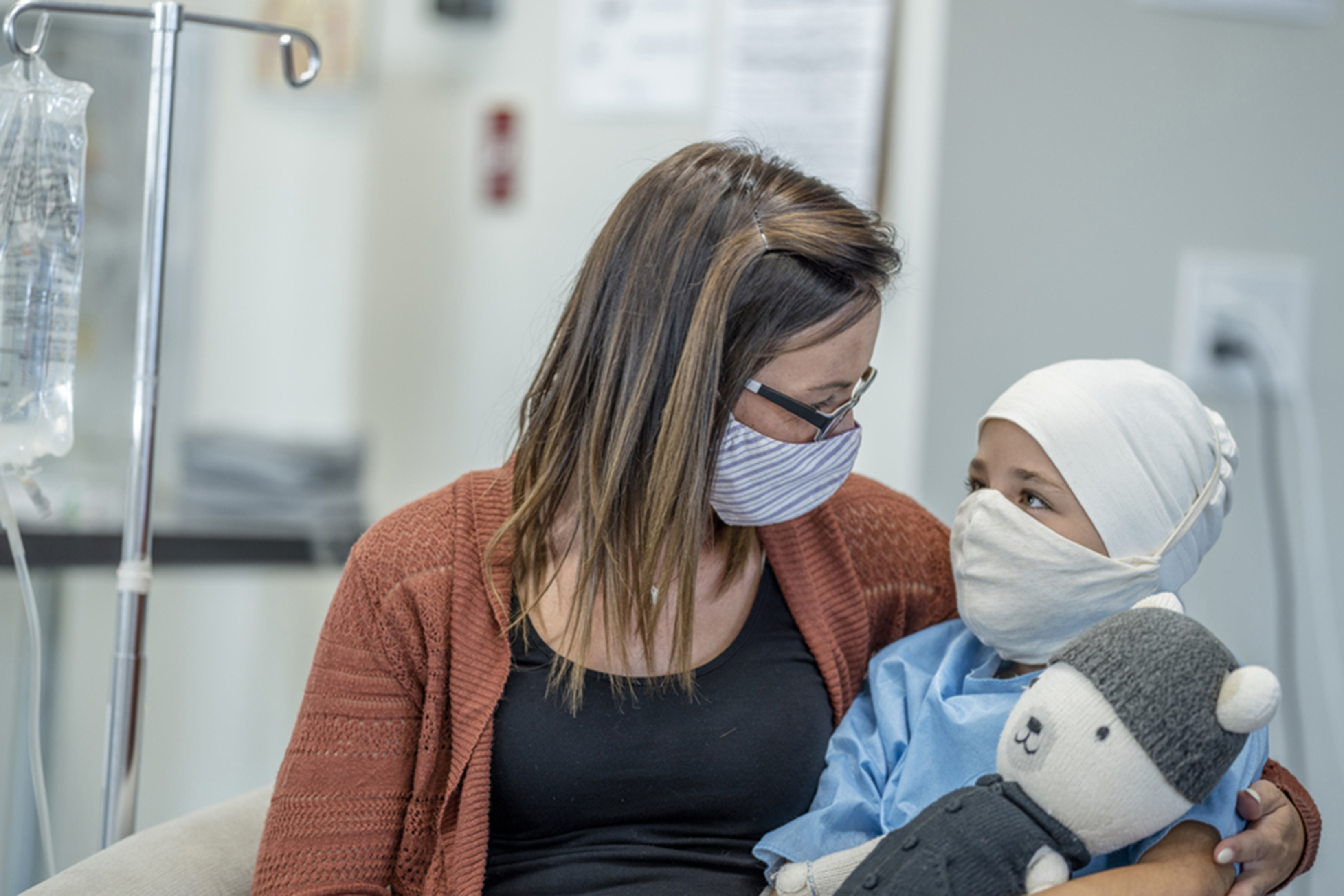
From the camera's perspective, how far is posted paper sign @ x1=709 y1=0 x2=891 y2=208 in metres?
1.85

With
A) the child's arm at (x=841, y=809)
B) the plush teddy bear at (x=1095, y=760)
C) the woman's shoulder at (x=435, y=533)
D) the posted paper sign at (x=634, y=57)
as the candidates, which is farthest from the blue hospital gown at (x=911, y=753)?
the posted paper sign at (x=634, y=57)

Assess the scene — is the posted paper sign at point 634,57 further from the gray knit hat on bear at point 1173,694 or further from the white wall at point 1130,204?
→ the gray knit hat on bear at point 1173,694

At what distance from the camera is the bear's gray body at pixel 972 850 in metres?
0.91

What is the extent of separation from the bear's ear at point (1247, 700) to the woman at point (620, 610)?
406 millimetres

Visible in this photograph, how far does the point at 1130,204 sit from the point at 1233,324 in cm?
24

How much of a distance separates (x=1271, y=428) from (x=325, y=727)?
1.45 m

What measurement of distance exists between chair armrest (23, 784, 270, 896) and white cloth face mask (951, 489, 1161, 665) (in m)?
0.74

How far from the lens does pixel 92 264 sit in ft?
8.80

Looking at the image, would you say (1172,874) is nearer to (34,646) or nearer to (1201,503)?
(1201,503)

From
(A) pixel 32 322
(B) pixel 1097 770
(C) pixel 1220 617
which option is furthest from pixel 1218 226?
(A) pixel 32 322

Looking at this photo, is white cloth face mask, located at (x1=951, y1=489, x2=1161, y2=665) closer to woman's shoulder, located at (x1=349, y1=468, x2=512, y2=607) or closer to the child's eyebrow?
the child's eyebrow

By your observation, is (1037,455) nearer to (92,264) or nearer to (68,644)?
(68,644)

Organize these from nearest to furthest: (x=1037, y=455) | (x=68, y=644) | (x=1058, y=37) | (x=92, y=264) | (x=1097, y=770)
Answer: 1. (x=1097, y=770)
2. (x=1037, y=455)
3. (x=1058, y=37)
4. (x=68, y=644)
5. (x=92, y=264)

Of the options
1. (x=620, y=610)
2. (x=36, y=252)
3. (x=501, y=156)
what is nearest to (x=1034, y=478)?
(x=620, y=610)
